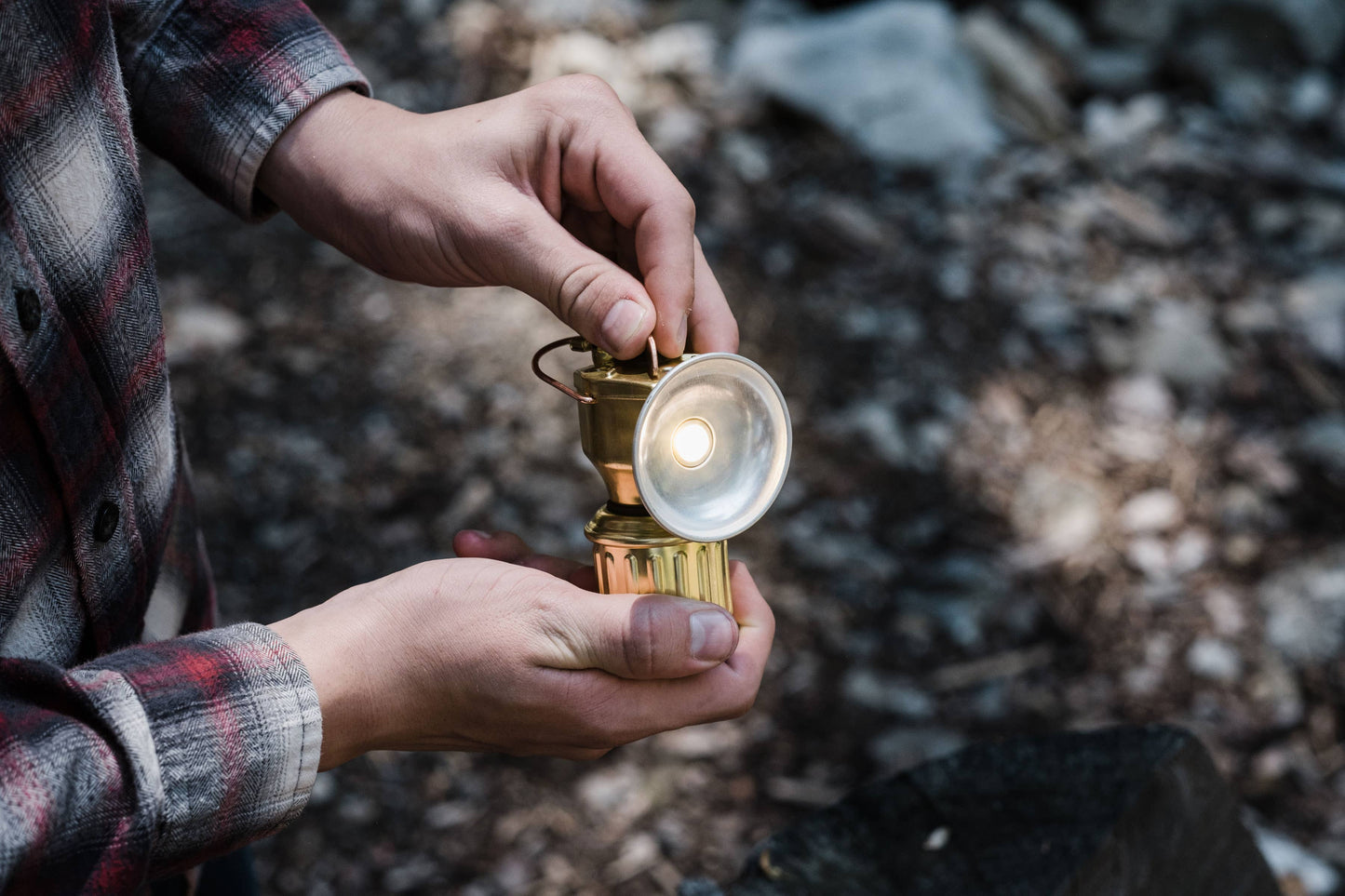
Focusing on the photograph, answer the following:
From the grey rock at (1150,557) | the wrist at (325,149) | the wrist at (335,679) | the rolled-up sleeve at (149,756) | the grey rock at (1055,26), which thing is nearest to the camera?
the rolled-up sleeve at (149,756)

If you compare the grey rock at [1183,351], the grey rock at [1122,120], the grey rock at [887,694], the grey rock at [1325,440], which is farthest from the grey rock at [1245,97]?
the grey rock at [887,694]

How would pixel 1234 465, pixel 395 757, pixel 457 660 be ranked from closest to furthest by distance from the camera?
1. pixel 457 660
2. pixel 395 757
3. pixel 1234 465

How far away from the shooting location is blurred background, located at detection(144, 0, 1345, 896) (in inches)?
84.7

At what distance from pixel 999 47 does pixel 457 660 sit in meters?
3.37

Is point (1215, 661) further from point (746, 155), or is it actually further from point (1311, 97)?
point (1311, 97)

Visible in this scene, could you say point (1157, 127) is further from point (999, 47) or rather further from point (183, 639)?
point (183, 639)

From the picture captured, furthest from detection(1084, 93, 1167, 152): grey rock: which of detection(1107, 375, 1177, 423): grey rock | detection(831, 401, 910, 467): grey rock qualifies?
detection(831, 401, 910, 467): grey rock

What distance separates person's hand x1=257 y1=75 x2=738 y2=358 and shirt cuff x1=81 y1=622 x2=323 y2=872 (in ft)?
1.38

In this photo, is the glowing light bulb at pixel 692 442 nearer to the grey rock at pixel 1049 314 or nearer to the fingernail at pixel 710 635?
the fingernail at pixel 710 635

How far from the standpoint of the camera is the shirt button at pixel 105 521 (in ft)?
2.97

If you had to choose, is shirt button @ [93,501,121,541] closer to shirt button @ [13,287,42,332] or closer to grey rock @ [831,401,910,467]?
shirt button @ [13,287,42,332]

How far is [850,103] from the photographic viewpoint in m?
3.51

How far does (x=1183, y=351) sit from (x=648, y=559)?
235 cm

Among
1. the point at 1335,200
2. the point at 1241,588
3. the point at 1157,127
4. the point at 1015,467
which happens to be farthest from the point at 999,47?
the point at 1241,588
